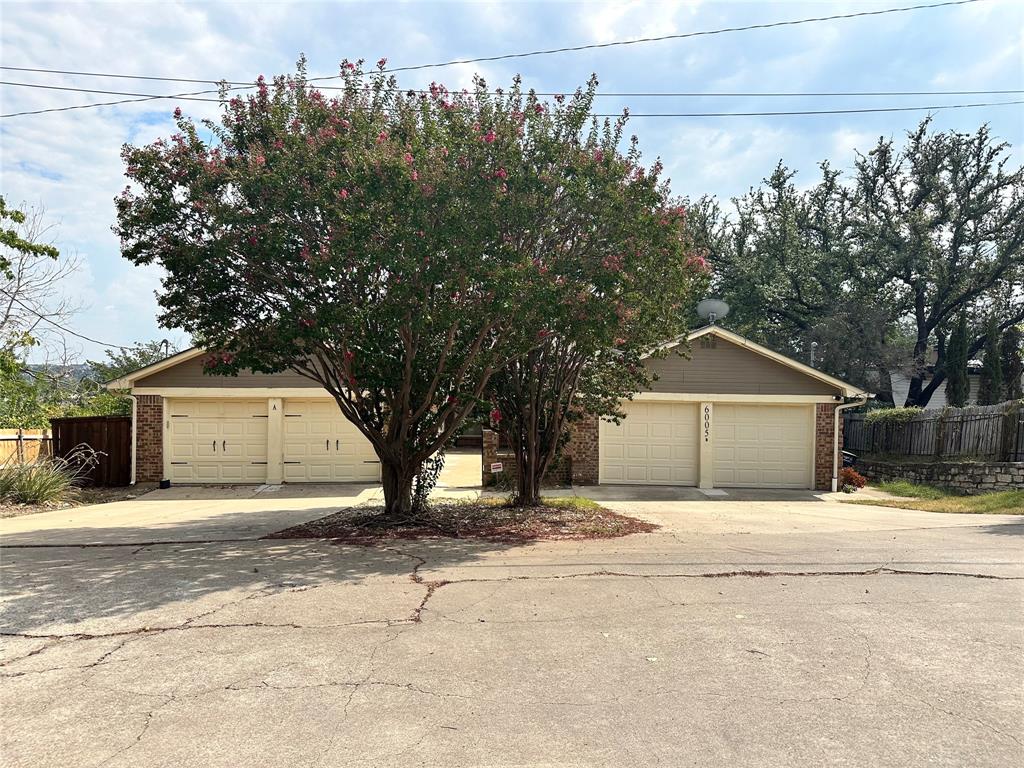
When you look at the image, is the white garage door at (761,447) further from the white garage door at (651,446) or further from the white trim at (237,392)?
the white trim at (237,392)

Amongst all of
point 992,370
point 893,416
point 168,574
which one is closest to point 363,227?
point 168,574

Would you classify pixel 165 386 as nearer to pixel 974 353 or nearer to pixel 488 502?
pixel 488 502

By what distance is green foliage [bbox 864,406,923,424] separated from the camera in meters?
21.2

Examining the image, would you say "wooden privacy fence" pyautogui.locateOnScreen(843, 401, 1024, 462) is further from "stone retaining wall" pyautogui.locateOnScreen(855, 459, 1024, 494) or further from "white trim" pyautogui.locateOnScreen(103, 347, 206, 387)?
"white trim" pyautogui.locateOnScreen(103, 347, 206, 387)

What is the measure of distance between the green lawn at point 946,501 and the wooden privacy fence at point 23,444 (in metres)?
17.9

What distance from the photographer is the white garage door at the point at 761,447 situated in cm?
1869

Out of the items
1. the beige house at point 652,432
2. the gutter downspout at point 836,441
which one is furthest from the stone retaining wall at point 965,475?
the beige house at point 652,432

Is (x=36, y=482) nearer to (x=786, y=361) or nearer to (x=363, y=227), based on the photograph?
(x=363, y=227)

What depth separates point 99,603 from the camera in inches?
254

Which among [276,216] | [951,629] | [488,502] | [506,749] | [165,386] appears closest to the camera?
Result: [506,749]

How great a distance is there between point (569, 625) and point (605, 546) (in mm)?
3820

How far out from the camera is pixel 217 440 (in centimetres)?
1848

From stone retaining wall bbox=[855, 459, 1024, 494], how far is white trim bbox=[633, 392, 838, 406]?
3.12 metres

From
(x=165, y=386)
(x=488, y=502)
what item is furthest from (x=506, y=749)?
A: (x=165, y=386)
